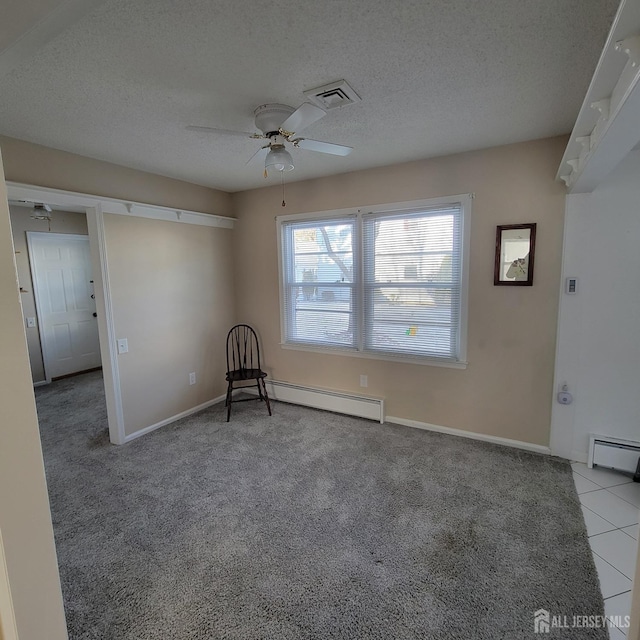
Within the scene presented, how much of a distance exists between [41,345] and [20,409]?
16.6 feet

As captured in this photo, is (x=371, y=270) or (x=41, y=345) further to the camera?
(x=41, y=345)

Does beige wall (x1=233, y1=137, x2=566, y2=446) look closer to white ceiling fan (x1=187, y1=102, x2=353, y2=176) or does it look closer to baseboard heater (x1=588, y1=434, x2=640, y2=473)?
baseboard heater (x1=588, y1=434, x2=640, y2=473)

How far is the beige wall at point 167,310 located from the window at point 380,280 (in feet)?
2.78

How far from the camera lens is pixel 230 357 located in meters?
4.29

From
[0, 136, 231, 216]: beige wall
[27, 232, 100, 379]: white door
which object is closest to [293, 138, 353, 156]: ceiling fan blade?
[0, 136, 231, 216]: beige wall

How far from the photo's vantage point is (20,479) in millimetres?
915

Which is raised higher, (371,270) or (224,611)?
(371,270)

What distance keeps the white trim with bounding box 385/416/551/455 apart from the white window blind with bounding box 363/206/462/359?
0.69m

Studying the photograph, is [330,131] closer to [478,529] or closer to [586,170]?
[586,170]

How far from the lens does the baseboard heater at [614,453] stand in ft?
7.91

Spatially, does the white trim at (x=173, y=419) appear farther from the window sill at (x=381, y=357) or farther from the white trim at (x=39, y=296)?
the white trim at (x=39, y=296)

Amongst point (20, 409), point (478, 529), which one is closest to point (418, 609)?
point (478, 529)

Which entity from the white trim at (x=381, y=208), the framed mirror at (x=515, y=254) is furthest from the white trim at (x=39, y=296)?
the framed mirror at (x=515, y=254)

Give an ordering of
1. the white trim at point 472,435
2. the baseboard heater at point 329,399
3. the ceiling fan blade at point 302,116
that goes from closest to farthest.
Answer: the ceiling fan blade at point 302,116 → the white trim at point 472,435 → the baseboard heater at point 329,399
